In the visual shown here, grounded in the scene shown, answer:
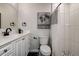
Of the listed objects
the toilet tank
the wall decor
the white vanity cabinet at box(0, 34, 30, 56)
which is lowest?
the toilet tank

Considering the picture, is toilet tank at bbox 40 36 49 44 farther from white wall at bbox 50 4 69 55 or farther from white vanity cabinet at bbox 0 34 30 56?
white vanity cabinet at bbox 0 34 30 56

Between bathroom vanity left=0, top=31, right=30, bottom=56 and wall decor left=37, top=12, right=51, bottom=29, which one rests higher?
wall decor left=37, top=12, right=51, bottom=29

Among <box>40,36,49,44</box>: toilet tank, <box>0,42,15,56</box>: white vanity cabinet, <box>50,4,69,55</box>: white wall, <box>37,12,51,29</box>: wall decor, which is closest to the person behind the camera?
<box>0,42,15,56</box>: white vanity cabinet

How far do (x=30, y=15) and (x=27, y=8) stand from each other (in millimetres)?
302

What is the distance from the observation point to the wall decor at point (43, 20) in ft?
11.5

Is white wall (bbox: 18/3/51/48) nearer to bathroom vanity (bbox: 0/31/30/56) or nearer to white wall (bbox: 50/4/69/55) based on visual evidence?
white wall (bbox: 50/4/69/55)

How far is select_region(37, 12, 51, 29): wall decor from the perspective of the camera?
11.5 feet

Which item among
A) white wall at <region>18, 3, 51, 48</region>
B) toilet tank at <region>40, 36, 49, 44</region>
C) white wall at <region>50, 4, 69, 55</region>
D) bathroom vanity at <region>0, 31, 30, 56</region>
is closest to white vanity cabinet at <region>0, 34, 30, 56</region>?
bathroom vanity at <region>0, 31, 30, 56</region>

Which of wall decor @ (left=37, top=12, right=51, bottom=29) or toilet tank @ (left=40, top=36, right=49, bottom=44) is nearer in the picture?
toilet tank @ (left=40, top=36, right=49, bottom=44)

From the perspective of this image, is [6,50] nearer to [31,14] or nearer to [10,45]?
[10,45]

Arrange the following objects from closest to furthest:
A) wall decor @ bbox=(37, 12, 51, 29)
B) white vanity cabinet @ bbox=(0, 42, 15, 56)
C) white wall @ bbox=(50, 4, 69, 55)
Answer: white vanity cabinet @ bbox=(0, 42, 15, 56)
white wall @ bbox=(50, 4, 69, 55)
wall decor @ bbox=(37, 12, 51, 29)

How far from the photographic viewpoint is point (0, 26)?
2.29m

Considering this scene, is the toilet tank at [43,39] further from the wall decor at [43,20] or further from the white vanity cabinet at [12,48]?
the white vanity cabinet at [12,48]

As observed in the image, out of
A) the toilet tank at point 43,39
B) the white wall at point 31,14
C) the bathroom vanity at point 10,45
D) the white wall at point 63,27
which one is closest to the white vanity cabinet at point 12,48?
the bathroom vanity at point 10,45
